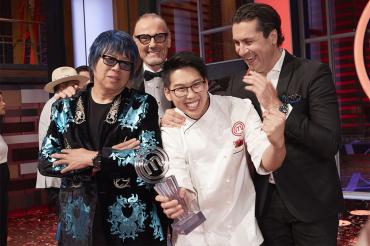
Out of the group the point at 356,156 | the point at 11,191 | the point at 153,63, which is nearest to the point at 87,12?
the point at 11,191

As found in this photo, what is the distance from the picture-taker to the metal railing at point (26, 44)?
835 centimetres

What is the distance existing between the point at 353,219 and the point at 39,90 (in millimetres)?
4856

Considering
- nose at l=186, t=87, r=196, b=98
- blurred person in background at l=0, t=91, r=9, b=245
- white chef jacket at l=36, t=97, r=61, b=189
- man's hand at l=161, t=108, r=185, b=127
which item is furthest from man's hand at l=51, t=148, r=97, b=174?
blurred person in background at l=0, t=91, r=9, b=245

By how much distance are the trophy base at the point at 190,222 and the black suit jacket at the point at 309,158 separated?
1.13ft

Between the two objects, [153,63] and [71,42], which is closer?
[153,63]

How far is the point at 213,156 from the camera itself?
144 cm

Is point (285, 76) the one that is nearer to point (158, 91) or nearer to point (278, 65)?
point (278, 65)

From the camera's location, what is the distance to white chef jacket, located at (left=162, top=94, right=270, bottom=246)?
142cm

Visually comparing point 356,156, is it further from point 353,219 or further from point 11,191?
point 11,191

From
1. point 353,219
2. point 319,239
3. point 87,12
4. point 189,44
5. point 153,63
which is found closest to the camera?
point 319,239

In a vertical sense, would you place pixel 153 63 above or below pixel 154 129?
above

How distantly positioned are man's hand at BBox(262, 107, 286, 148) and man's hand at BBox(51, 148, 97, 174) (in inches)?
21.8

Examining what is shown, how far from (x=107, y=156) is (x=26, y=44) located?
762 cm

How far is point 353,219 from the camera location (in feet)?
15.1
